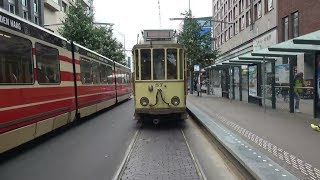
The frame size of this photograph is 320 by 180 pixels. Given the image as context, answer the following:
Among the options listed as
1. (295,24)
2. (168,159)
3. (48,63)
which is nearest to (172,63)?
(48,63)

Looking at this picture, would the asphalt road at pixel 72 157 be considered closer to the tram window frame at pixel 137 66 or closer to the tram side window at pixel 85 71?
the tram window frame at pixel 137 66

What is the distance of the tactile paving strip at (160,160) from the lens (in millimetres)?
7359

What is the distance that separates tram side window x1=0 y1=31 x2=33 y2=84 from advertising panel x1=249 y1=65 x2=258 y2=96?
44.6 feet

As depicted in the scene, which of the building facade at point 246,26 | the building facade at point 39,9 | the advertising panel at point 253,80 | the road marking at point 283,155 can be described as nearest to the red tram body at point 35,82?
the road marking at point 283,155

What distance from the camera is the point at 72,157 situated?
904cm

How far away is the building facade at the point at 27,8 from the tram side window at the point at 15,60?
29.0m

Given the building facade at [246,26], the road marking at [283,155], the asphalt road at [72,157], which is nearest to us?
the road marking at [283,155]

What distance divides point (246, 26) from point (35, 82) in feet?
137

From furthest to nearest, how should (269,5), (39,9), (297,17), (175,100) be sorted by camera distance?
(39,9), (269,5), (297,17), (175,100)

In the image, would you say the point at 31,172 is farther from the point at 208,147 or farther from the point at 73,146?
the point at 208,147

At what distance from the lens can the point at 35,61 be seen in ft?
33.5

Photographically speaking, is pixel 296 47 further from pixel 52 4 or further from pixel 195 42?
pixel 52 4

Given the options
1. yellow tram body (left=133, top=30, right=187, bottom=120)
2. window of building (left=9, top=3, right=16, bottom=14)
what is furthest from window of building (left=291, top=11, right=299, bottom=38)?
window of building (left=9, top=3, right=16, bottom=14)

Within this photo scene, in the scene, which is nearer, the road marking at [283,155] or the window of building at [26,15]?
the road marking at [283,155]
